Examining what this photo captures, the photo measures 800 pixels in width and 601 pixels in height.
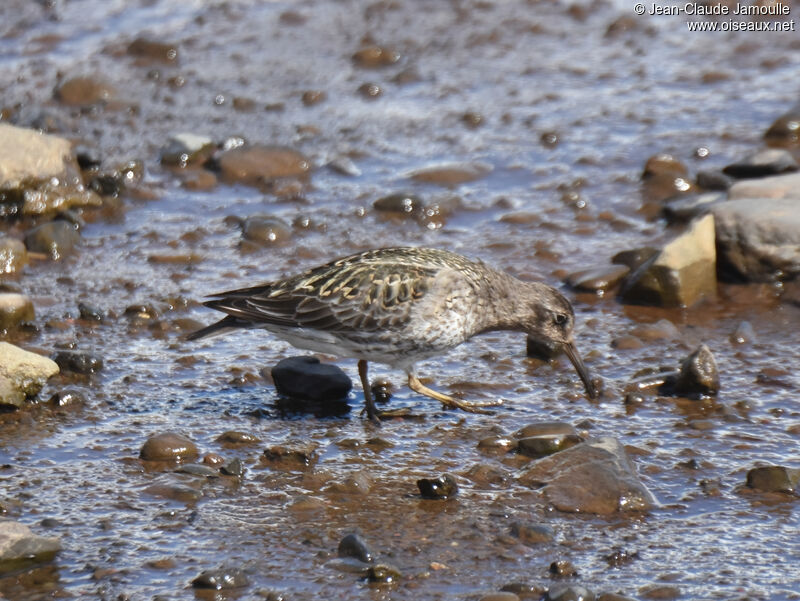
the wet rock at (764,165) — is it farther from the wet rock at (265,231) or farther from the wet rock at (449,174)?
the wet rock at (265,231)

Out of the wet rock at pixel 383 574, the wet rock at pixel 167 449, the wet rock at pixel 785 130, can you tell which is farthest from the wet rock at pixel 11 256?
the wet rock at pixel 785 130

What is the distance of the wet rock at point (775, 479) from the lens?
7156mm

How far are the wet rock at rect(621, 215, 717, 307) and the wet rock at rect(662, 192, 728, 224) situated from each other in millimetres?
1137

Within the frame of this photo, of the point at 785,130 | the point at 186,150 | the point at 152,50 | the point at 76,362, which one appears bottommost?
the point at 76,362

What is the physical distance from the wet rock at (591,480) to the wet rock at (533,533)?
0.35 meters

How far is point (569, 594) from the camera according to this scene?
19.4 feet

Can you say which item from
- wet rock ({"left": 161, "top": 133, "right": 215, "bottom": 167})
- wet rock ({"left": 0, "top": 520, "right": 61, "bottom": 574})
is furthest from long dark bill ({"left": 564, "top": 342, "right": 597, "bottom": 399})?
wet rock ({"left": 161, "top": 133, "right": 215, "bottom": 167})

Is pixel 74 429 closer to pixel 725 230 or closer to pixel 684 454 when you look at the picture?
pixel 684 454

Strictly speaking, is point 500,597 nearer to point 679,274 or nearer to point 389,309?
point 389,309

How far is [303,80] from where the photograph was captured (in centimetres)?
1496

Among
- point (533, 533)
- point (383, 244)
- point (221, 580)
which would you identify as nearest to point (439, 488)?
point (533, 533)

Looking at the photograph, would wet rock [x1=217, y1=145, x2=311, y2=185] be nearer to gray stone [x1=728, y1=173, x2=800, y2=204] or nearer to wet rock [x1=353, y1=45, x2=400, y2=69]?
wet rock [x1=353, y1=45, x2=400, y2=69]

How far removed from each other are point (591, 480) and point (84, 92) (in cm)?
927

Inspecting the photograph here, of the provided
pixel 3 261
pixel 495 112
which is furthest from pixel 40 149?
pixel 495 112
